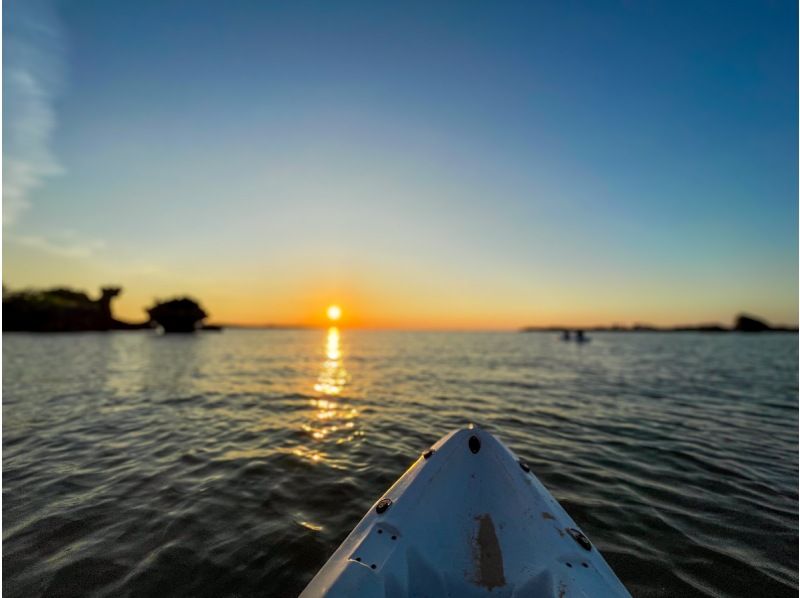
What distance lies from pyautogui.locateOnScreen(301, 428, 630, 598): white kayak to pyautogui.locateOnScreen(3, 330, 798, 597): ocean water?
1.26 m

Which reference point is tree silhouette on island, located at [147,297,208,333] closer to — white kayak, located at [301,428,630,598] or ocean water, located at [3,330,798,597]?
ocean water, located at [3,330,798,597]

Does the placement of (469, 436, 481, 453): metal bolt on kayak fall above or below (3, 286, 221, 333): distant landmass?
below

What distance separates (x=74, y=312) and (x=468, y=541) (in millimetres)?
121085

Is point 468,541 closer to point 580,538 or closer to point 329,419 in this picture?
point 580,538

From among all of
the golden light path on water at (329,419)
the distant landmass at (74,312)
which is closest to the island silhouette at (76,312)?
the distant landmass at (74,312)

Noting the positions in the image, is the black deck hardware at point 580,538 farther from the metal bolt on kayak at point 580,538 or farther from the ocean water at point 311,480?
the ocean water at point 311,480

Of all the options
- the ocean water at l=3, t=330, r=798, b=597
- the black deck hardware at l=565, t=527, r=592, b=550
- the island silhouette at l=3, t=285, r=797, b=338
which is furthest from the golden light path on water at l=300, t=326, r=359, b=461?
the island silhouette at l=3, t=285, r=797, b=338

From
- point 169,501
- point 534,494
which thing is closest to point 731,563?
point 534,494

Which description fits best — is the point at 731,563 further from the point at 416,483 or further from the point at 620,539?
the point at 416,483

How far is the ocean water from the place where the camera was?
395cm

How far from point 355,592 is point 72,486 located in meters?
6.00

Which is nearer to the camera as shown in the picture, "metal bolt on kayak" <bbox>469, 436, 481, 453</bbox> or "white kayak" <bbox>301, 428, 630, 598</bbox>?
"white kayak" <bbox>301, 428, 630, 598</bbox>

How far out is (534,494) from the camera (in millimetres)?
3811

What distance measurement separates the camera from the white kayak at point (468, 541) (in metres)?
2.93
